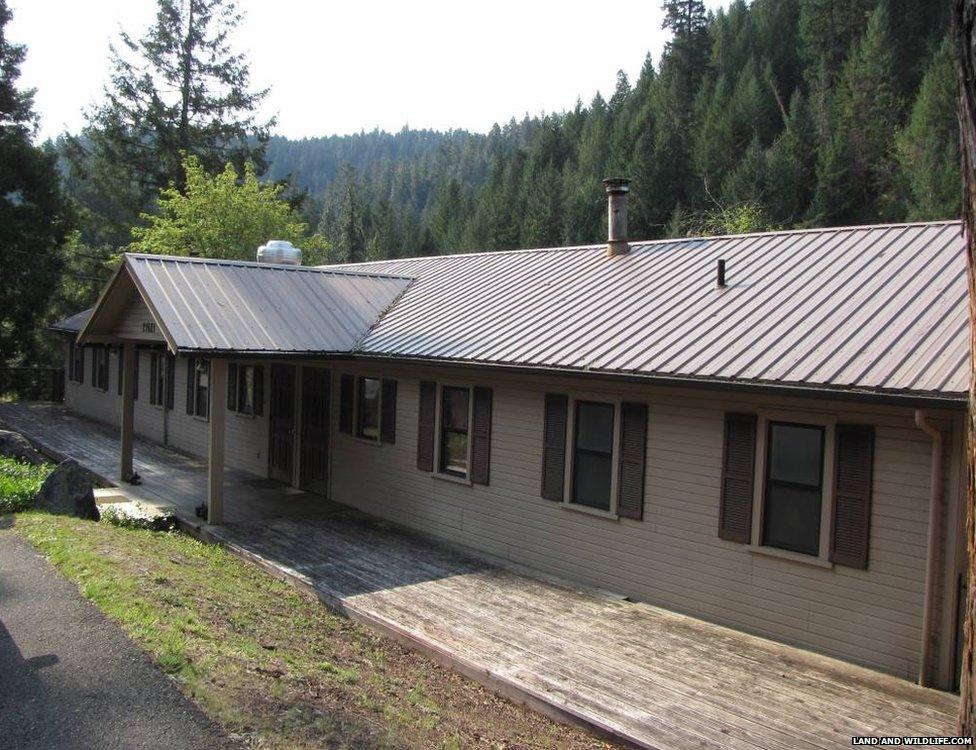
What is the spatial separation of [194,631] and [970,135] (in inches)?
243

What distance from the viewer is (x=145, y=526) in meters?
11.2

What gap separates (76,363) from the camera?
25656 millimetres

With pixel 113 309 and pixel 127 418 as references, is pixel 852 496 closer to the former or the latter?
pixel 113 309

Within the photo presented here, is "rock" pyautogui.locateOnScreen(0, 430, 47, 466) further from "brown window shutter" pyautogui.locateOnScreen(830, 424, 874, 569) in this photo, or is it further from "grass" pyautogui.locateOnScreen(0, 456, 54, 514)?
"brown window shutter" pyautogui.locateOnScreen(830, 424, 874, 569)

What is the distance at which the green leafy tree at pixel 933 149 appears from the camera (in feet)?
112

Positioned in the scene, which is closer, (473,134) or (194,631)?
(194,631)

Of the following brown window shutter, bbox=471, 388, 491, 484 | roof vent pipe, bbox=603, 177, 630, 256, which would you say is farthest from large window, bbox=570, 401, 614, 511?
roof vent pipe, bbox=603, 177, 630, 256

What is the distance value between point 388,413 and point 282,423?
3.40 m

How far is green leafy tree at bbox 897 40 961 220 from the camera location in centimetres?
3412

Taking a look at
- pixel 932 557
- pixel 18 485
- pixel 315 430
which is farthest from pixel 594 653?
pixel 18 485

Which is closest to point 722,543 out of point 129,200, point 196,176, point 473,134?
point 196,176

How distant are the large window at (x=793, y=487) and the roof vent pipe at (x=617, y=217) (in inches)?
212

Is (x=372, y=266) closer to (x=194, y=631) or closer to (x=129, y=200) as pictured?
(x=194, y=631)

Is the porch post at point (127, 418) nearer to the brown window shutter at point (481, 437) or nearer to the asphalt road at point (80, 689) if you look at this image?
the brown window shutter at point (481, 437)
